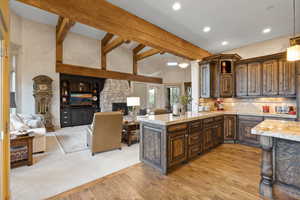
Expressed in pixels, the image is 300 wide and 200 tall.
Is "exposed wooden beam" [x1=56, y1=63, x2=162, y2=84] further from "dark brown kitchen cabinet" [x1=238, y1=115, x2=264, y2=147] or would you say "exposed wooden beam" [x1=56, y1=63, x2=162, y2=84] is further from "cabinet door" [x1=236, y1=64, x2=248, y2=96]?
"dark brown kitchen cabinet" [x1=238, y1=115, x2=264, y2=147]

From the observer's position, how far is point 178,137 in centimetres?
265

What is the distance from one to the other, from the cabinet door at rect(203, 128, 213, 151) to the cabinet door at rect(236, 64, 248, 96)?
1.80 metres

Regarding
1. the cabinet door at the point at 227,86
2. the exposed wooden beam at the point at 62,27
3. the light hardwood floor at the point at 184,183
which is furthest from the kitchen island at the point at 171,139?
the exposed wooden beam at the point at 62,27

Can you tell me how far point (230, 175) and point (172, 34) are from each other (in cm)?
348

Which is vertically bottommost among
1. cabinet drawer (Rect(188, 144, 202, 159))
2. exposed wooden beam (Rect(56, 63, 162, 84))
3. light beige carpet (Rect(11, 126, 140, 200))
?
light beige carpet (Rect(11, 126, 140, 200))

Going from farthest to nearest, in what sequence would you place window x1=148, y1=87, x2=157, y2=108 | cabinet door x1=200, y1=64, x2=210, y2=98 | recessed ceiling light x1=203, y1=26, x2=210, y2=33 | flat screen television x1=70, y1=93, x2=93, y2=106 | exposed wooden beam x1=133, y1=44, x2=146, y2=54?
window x1=148, y1=87, x2=157, y2=108, exposed wooden beam x1=133, y1=44, x2=146, y2=54, flat screen television x1=70, y1=93, x2=93, y2=106, cabinet door x1=200, y1=64, x2=210, y2=98, recessed ceiling light x1=203, y1=26, x2=210, y2=33

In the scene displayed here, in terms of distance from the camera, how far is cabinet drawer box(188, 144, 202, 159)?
2945mm

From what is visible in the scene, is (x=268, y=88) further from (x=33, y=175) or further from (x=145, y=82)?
(x=145, y=82)

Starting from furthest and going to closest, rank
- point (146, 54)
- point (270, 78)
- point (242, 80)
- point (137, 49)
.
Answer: point (137, 49), point (146, 54), point (242, 80), point (270, 78)

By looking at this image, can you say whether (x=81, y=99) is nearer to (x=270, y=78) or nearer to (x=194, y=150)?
(x=194, y=150)

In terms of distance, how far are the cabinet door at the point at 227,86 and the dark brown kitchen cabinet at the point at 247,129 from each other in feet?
2.62

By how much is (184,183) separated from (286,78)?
3.80m

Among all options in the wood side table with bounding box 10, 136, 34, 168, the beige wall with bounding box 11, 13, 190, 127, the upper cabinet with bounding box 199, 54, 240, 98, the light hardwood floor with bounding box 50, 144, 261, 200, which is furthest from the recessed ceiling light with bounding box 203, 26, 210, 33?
the beige wall with bounding box 11, 13, 190, 127

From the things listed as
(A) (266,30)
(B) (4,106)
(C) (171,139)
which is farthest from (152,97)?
(B) (4,106)
